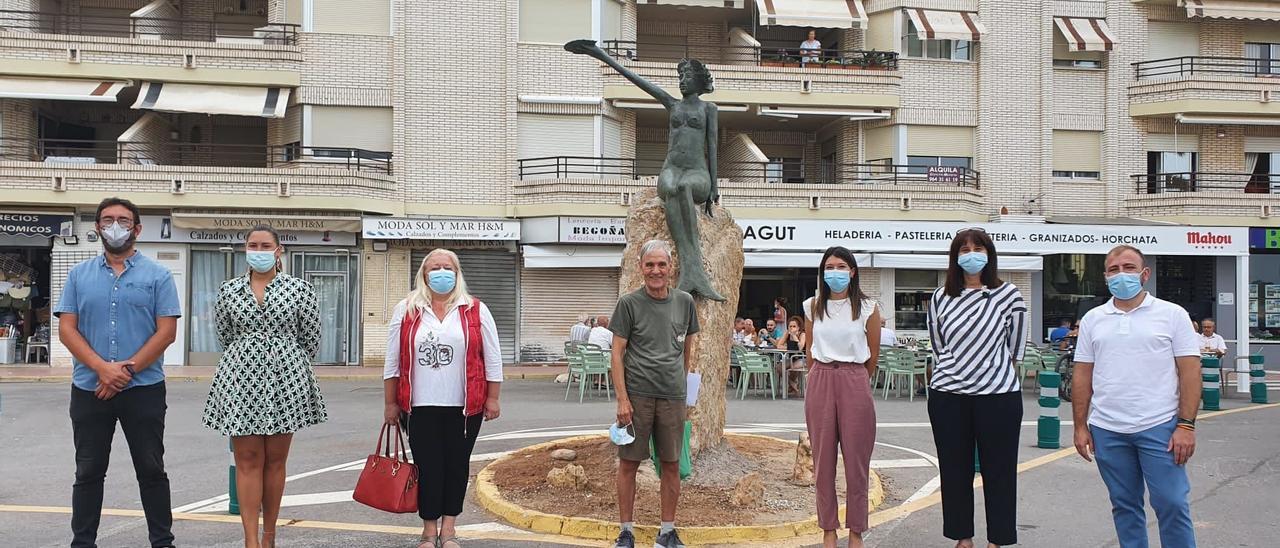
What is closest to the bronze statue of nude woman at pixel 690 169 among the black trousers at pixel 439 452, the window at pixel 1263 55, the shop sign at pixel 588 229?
the black trousers at pixel 439 452

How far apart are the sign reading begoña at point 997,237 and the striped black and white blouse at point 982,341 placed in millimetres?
14161

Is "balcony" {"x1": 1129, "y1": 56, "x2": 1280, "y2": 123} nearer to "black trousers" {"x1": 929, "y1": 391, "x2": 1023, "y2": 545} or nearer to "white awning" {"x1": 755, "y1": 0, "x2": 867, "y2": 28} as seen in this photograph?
"white awning" {"x1": 755, "y1": 0, "x2": 867, "y2": 28}

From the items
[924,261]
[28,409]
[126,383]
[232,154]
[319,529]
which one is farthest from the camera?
[232,154]

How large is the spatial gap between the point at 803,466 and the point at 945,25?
18.8 metres

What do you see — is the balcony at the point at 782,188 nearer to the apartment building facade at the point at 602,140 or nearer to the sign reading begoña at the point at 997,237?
the apartment building facade at the point at 602,140

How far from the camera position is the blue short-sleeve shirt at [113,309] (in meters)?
4.99

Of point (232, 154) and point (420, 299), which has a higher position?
point (232, 154)

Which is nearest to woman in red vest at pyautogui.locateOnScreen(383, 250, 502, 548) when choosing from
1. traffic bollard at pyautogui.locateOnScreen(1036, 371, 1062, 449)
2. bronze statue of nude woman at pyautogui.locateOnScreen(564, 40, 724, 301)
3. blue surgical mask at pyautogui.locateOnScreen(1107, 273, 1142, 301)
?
bronze statue of nude woman at pyautogui.locateOnScreen(564, 40, 724, 301)

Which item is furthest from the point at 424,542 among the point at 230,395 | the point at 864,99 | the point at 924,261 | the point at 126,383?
the point at 864,99

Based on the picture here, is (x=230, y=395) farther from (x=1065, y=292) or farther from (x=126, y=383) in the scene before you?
(x=1065, y=292)

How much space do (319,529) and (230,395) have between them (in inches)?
75.1

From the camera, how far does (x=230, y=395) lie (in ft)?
16.3

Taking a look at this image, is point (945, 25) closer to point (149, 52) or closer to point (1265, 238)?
point (1265, 238)

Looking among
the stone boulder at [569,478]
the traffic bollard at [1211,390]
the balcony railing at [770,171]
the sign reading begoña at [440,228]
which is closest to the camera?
the stone boulder at [569,478]
